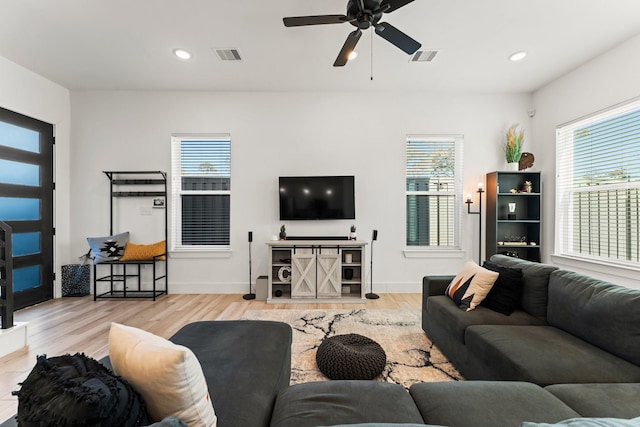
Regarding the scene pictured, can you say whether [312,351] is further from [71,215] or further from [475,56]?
[71,215]

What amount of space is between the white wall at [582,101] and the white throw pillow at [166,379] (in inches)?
166

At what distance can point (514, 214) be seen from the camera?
4.21 m

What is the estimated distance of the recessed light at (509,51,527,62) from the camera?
129 inches

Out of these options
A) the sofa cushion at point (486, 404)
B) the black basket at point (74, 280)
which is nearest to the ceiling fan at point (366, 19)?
the sofa cushion at point (486, 404)

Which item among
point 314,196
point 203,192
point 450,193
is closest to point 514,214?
point 450,193

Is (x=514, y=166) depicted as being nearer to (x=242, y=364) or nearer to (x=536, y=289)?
(x=536, y=289)

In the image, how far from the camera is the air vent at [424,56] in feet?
10.6

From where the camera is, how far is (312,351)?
95.1 inches

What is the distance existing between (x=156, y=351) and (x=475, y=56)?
161 inches

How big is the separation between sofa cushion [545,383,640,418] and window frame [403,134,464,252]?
10.1 feet

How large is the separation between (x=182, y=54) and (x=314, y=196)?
7.81 feet

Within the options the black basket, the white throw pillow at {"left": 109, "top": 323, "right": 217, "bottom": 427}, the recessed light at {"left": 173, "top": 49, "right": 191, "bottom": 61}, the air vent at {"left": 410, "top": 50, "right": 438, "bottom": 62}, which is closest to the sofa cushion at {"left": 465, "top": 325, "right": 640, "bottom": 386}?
the white throw pillow at {"left": 109, "top": 323, "right": 217, "bottom": 427}

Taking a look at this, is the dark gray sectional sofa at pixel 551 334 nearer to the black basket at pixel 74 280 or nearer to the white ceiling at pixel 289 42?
the white ceiling at pixel 289 42

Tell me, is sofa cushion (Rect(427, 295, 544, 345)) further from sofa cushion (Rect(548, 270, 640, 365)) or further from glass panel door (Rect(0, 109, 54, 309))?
glass panel door (Rect(0, 109, 54, 309))
